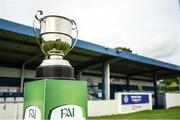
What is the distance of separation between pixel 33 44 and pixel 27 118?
30.3 ft

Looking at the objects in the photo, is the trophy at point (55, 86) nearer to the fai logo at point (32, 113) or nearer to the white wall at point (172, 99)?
the fai logo at point (32, 113)

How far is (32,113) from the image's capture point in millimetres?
1509

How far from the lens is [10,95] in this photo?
13.2 m

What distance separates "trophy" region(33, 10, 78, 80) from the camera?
1535 mm

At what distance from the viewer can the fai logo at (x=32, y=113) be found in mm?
1427

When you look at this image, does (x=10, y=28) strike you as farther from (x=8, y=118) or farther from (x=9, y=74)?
(x=9, y=74)

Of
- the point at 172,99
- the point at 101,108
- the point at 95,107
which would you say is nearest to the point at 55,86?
the point at 95,107

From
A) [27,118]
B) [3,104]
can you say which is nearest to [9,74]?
[3,104]

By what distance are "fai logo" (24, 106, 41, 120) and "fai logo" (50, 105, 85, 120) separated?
11 centimetres

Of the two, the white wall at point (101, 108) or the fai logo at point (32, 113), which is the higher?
the fai logo at point (32, 113)

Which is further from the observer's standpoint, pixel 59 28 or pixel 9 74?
pixel 9 74

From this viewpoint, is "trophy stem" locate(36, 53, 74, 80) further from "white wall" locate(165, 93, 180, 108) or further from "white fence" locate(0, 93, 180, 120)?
"white wall" locate(165, 93, 180, 108)

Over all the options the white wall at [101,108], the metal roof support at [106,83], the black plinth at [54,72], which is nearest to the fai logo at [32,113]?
the black plinth at [54,72]

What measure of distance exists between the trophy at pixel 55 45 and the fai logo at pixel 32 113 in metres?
0.23
